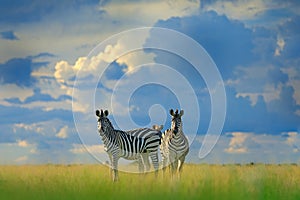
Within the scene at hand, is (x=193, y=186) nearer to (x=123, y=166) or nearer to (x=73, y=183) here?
(x=73, y=183)

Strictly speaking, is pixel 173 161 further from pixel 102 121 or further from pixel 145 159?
pixel 102 121

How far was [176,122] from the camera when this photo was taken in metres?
14.4

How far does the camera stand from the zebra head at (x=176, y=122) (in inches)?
558

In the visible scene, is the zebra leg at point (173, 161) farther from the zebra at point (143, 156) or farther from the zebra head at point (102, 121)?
the zebra head at point (102, 121)

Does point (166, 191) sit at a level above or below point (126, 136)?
below

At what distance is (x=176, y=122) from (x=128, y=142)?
7.17 feet

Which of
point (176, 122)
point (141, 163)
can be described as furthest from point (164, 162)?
point (176, 122)

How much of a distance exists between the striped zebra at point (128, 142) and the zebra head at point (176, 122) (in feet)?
4.79

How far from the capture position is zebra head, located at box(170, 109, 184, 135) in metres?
14.2

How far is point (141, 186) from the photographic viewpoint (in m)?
10.8

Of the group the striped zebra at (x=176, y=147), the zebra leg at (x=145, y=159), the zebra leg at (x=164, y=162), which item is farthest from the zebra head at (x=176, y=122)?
the zebra leg at (x=145, y=159)

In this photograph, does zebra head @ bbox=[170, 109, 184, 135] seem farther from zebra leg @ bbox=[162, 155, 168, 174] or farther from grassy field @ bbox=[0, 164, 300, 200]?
grassy field @ bbox=[0, 164, 300, 200]

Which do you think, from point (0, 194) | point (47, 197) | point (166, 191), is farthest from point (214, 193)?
point (0, 194)

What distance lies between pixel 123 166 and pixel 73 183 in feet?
14.1
